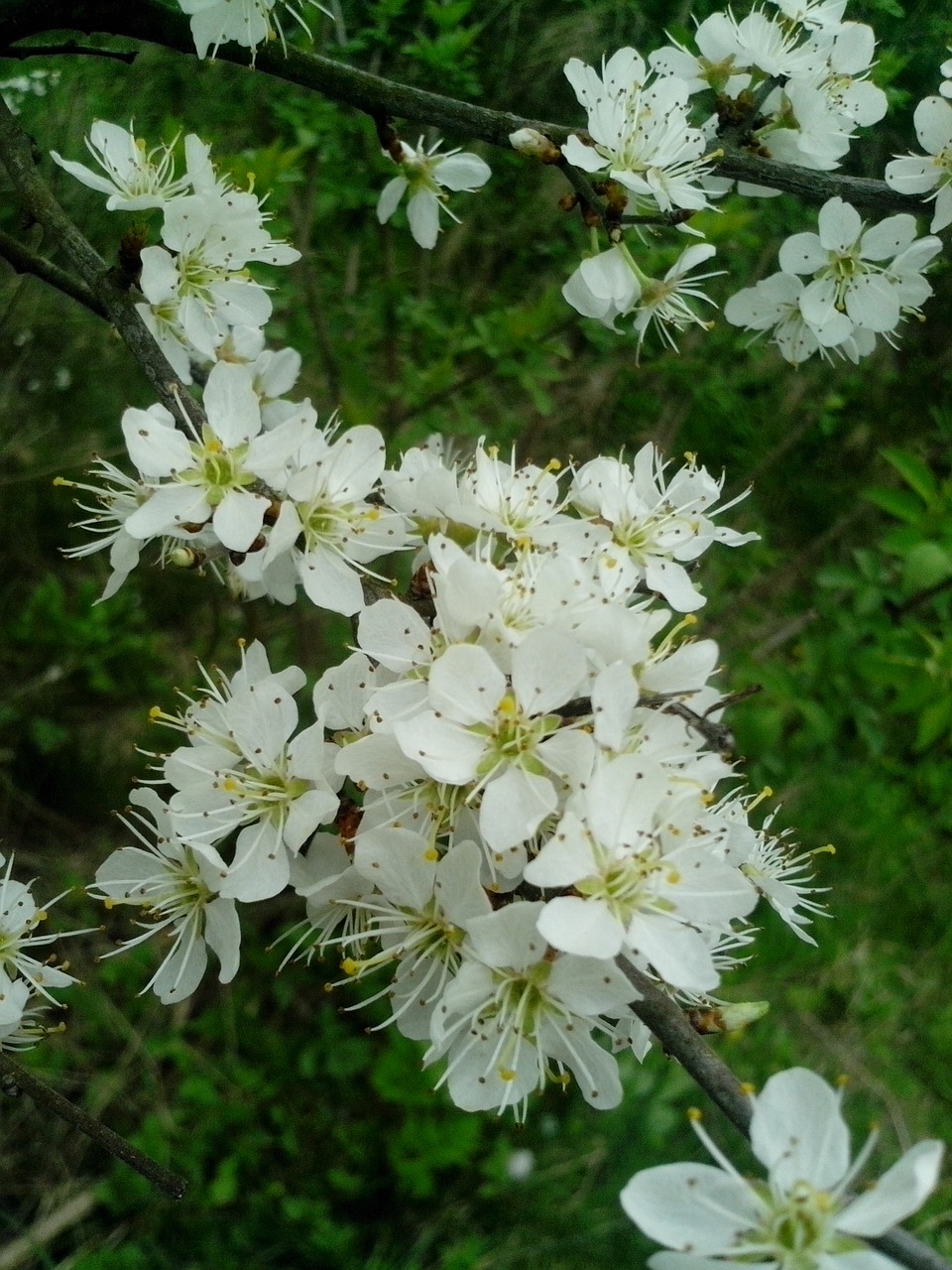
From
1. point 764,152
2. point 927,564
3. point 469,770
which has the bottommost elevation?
point 927,564

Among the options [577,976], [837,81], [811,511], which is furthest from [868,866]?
[577,976]

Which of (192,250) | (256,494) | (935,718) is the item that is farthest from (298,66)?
(935,718)

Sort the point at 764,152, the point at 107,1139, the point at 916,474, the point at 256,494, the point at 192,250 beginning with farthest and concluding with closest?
the point at 916,474 < the point at 764,152 < the point at 192,250 < the point at 256,494 < the point at 107,1139

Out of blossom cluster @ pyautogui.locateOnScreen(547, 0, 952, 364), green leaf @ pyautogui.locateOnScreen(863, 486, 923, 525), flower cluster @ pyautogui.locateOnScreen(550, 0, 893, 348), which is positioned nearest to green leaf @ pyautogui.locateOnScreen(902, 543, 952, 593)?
green leaf @ pyautogui.locateOnScreen(863, 486, 923, 525)

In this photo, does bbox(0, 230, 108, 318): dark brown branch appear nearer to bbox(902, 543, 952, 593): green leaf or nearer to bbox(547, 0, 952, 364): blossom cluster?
bbox(547, 0, 952, 364): blossom cluster

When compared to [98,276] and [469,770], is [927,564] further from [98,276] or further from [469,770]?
[98,276]

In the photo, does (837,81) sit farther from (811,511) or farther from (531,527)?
(811,511)
